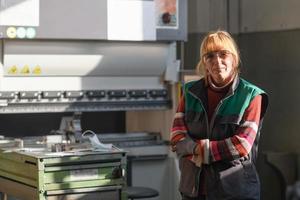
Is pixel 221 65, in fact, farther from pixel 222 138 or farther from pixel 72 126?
pixel 72 126

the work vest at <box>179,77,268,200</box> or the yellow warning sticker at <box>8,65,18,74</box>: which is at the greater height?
the yellow warning sticker at <box>8,65,18,74</box>

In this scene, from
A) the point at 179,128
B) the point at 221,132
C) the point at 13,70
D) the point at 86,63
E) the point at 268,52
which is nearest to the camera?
the point at 221,132

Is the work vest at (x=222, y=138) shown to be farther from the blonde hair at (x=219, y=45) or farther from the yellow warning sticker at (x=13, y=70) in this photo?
the yellow warning sticker at (x=13, y=70)

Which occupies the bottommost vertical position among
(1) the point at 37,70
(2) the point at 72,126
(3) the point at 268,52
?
(2) the point at 72,126

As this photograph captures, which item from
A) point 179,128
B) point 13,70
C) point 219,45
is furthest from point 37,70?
point 219,45

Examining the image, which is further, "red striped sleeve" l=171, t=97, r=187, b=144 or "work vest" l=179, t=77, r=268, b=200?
"red striped sleeve" l=171, t=97, r=187, b=144

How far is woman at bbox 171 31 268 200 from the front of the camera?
2.11m

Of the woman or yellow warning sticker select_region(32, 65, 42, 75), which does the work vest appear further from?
yellow warning sticker select_region(32, 65, 42, 75)

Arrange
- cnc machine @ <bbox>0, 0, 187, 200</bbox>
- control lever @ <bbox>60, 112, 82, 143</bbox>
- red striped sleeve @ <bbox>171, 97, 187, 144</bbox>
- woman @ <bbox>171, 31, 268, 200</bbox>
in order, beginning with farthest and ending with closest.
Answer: control lever @ <bbox>60, 112, 82, 143</bbox> → cnc machine @ <bbox>0, 0, 187, 200</bbox> → red striped sleeve @ <bbox>171, 97, 187, 144</bbox> → woman @ <bbox>171, 31, 268, 200</bbox>

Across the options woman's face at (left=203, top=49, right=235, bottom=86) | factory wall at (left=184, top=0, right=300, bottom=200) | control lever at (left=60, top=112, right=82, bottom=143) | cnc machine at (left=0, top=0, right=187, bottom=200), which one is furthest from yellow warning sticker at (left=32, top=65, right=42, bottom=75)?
woman's face at (left=203, top=49, right=235, bottom=86)

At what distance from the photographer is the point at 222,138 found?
84.6 inches

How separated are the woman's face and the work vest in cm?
4

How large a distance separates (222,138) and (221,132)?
0.02 metres

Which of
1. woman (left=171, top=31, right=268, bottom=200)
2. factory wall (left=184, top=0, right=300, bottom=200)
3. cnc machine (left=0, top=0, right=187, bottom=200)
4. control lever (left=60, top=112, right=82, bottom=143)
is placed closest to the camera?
woman (left=171, top=31, right=268, bottom=200)
